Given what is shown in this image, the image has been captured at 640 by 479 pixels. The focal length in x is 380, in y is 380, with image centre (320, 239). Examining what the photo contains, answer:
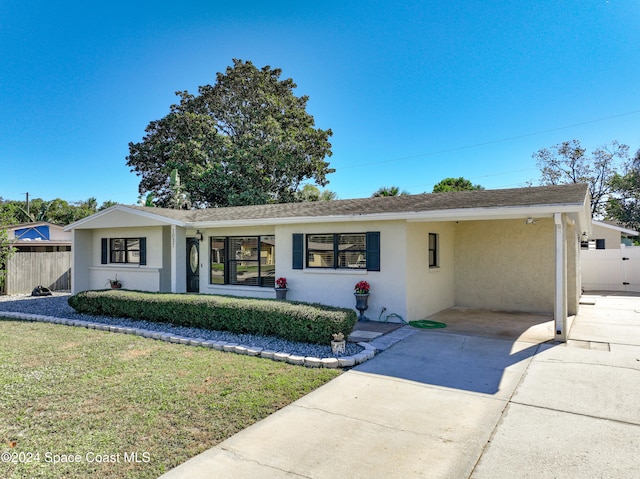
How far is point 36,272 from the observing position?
16.8 m

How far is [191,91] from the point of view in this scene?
90.8ft

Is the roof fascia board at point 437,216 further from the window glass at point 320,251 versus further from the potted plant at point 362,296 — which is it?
the potted plant at point 362,296

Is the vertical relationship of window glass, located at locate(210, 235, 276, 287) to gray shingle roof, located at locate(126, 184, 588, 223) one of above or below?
below

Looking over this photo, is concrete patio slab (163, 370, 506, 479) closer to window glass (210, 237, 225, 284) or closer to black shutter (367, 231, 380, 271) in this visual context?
black shutter (367, 231, 380, 271)

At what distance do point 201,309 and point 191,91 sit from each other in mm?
23732

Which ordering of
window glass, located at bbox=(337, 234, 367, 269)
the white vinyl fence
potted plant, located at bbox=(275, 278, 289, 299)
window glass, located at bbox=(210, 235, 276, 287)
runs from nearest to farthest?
window glass, located at bbox=(337, 234, 367, 269) < potted plant, located at bbox=(275, 278, 289, 299) < window glass, located at bbox=(210, 235, 276, 287) < the white vinyl fence

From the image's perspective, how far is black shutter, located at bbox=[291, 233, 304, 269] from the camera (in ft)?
35.7

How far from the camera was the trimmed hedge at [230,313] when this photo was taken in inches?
276

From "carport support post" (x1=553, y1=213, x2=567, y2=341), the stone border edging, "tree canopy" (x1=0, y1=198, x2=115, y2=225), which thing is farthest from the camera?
"tree canopy" (x1=0, y1=198, x2=115, y2=225)

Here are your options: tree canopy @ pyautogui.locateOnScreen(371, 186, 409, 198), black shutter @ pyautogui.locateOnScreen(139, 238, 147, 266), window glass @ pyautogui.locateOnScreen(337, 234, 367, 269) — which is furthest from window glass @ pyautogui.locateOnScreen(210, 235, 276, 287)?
tree canopy @ pyautogui.locateOnScreen(371, 186, 409, 198)

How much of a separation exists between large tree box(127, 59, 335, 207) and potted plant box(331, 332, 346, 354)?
696 inches

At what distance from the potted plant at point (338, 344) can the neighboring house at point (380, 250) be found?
3.25 m

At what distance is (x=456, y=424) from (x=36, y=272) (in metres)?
18.9

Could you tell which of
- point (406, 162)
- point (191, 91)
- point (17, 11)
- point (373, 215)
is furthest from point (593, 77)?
point (191, 91)
